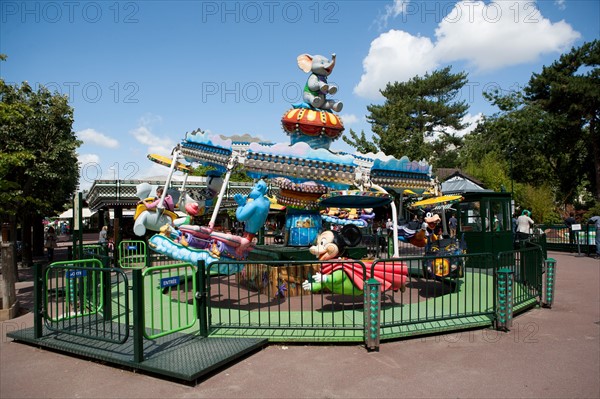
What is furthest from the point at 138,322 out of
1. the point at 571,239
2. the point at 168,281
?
the point at 571,239

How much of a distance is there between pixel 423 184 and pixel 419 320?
3.97 metres

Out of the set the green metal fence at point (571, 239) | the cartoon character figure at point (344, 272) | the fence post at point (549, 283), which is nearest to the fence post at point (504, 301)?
the cartoon character figure at point (344, 272)

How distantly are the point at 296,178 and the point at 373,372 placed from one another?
4.57m

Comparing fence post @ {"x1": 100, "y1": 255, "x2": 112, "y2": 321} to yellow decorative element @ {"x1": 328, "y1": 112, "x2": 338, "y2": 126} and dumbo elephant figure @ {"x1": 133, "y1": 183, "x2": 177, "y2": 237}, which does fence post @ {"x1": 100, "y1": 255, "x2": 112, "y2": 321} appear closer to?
dumbo elephant figure @ {"x1": 133, "y1": 183, "x2": 177, "y2": 237}

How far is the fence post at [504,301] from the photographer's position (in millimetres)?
6699

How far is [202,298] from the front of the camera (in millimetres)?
6152

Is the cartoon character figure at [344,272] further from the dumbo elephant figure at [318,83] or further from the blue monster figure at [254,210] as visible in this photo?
the dumbo elephant figure at [318,83]

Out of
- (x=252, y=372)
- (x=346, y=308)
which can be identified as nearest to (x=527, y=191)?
(x=346, y=308)

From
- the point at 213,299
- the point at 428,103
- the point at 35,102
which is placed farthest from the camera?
the point at 428,103

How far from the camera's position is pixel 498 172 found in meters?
39.9

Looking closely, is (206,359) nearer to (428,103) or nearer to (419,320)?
(419,320)

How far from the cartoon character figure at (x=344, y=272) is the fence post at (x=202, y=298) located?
150 cm

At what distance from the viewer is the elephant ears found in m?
10.5

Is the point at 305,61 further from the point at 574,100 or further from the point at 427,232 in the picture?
the point at 574,100
